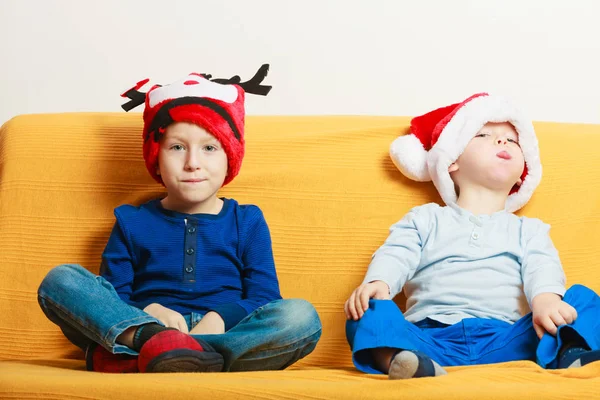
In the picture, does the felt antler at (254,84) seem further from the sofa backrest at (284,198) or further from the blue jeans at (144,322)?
the blue jeans at (144,322)

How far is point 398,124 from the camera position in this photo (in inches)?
80.4

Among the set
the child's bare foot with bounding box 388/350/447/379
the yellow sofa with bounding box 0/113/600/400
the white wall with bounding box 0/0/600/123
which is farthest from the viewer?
the white wall with bounding box 0/0/600/123

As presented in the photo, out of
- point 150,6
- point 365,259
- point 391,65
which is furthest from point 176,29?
point 365,259

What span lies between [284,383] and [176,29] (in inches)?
57.4

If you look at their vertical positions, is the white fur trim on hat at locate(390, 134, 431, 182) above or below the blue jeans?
above

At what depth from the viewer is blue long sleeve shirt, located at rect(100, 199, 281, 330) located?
5.60ft

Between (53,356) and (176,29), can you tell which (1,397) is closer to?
(53,356)

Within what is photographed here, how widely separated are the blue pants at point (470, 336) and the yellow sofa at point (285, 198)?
0.28 meters

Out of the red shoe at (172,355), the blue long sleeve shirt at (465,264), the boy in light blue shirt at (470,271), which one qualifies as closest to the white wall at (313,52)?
the boy in light blue shirt at (470,271)

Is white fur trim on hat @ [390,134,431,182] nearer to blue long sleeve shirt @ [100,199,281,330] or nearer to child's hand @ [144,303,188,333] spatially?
blue long sleeve shirt @ [100,199,281,330]

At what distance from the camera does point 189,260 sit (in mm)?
1731

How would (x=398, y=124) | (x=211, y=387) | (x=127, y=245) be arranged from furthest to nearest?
(x=398, y=124), (x=127, y=245), (x=211, y=387)

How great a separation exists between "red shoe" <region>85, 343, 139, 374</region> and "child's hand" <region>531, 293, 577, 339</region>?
0.69 meters

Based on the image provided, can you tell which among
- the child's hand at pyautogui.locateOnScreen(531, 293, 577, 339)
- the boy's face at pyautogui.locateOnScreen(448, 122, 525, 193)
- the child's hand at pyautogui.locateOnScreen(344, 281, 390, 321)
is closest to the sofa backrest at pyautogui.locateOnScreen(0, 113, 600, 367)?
the boy's face at pyautogui.locateOnScreen(448, 122, 525, 193)
